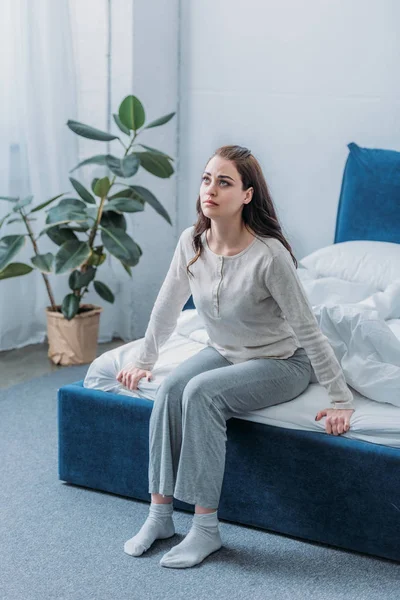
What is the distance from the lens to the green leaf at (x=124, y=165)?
340 centimetres

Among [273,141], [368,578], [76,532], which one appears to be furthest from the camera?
[273,141]

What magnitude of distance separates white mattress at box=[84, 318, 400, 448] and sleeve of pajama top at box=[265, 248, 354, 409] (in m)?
0.06

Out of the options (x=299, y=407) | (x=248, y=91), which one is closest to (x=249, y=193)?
(x=299, y=407)

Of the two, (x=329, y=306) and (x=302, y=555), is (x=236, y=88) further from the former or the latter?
(x=302, y=555)

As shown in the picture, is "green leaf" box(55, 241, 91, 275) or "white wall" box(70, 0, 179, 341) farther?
"white wall" box(70, 0, 179, 341)

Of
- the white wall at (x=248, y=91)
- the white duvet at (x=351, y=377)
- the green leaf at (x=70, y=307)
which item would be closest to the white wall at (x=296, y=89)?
the white wall at (x=248, y=91)

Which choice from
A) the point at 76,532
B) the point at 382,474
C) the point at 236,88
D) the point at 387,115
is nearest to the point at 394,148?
the point at 387,115

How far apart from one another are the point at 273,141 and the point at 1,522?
2.20m

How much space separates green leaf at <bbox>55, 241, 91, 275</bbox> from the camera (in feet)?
11.0

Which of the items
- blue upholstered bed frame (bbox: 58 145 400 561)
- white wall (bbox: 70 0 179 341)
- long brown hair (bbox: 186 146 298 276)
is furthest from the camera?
white wall (bbox: 70 0 179 341)

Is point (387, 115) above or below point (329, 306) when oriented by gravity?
above

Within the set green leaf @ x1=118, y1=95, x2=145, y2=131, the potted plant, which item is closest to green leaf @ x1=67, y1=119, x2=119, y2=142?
the potted plant

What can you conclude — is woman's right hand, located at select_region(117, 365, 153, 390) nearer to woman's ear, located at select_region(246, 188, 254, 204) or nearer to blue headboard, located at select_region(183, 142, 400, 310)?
woman's ear, located at select_region(246, 188, 254, 204)

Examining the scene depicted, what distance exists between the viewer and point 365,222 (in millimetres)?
3496
